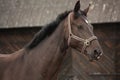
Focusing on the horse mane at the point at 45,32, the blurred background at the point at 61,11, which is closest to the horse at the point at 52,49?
the horse mane at the point at 45,32

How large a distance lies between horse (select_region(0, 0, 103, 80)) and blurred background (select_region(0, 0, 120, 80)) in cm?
566

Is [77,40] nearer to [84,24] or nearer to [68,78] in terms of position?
[84,24]

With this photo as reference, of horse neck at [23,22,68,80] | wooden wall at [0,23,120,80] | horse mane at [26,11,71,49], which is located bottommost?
wooden wall at [0,23,120,80]

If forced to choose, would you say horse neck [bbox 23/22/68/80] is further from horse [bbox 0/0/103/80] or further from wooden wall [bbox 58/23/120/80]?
wooden wall [bbox 58/23/120/80]

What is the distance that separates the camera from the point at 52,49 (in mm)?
5441

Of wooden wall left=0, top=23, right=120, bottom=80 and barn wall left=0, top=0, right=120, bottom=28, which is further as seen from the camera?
barn wall left=0, top=0, right=120, bottom=28

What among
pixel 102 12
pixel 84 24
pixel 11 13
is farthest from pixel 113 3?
pixel 84 24

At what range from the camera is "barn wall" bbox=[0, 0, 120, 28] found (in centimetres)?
1134

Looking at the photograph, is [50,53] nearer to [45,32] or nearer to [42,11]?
[45,32]

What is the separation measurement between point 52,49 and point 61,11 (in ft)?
21.9

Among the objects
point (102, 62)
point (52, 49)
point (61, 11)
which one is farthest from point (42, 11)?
point (52, 49)

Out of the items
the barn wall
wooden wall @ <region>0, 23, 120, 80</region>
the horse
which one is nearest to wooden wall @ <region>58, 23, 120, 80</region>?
wooden wall @ <region>0, 23, 120, 80</region>

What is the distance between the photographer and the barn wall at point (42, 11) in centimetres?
1134

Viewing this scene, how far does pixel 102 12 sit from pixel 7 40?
3791mm
